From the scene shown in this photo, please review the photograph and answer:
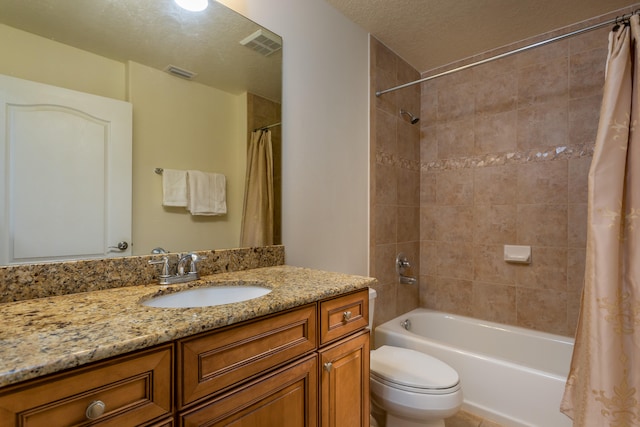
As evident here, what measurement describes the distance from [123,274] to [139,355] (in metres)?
0.55

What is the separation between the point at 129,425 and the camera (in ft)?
2.00

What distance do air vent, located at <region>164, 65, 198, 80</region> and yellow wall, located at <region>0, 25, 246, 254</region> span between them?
2 cm

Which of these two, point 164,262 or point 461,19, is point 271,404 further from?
point 461,19

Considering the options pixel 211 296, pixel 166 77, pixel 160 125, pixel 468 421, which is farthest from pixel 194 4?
pixel 468 421

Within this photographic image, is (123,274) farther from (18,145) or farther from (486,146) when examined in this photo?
(486,146)

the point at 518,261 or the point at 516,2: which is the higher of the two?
→ the point at 516,2

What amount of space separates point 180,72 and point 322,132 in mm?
792

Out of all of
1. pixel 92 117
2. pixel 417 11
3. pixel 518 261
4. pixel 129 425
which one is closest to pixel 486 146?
pixel 518 261

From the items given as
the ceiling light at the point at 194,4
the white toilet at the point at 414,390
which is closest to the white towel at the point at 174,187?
the ceiling light at the point at 194,4

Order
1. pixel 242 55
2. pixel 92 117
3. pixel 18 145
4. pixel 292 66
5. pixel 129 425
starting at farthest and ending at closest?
pixel 292 66, pixel 242 55, pixel 92 117, pixel 18 145, pixel 129 425

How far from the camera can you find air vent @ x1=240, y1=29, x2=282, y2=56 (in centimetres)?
148

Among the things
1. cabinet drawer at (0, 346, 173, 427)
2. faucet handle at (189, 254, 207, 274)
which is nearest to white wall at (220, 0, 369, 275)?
faucet handle at (189, 254, 207, 274)

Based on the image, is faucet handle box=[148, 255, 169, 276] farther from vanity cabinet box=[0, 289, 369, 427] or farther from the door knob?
vanity cabinet box=[0, 289, 369, 427]

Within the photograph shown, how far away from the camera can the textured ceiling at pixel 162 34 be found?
98 centimetres
